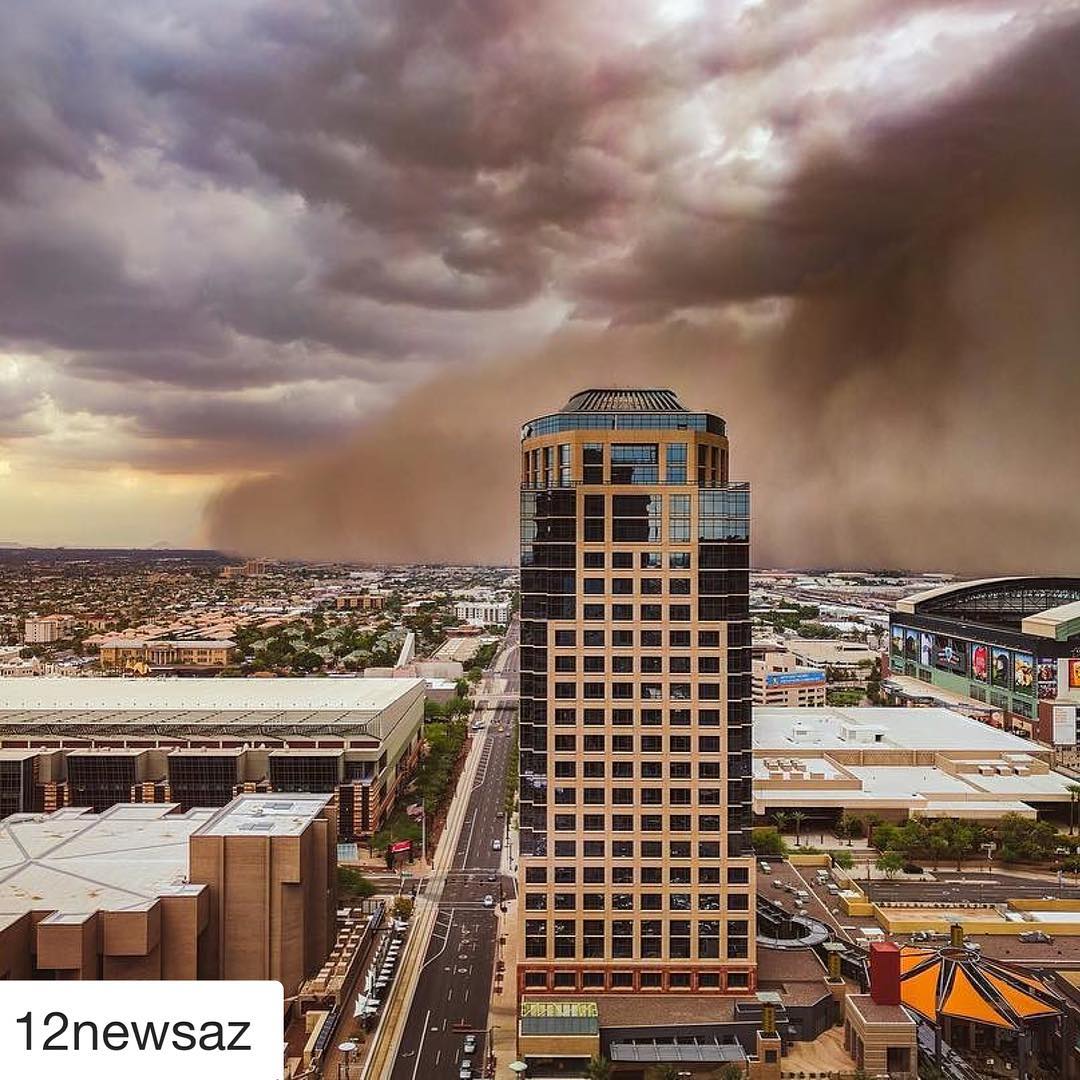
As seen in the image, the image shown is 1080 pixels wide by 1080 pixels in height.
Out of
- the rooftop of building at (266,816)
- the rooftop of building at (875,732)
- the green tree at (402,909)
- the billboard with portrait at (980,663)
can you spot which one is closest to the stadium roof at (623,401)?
the rooftop of building at (266,816)

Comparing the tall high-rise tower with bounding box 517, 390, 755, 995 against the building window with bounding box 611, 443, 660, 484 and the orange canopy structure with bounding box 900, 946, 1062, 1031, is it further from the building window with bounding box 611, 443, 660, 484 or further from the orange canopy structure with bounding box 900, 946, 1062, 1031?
the orange canopy structure with bounding box 900, 946, 1062, 1031

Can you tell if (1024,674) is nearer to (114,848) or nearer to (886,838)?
(886,838)

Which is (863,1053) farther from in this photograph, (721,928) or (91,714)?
(91,714)

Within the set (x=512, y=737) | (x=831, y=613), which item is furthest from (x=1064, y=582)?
(x=831, y=613)

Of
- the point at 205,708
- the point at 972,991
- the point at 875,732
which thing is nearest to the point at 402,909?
the point at 972,991

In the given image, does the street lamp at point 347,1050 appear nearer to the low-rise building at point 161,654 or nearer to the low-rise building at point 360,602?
the low-rise building at point 161,654
